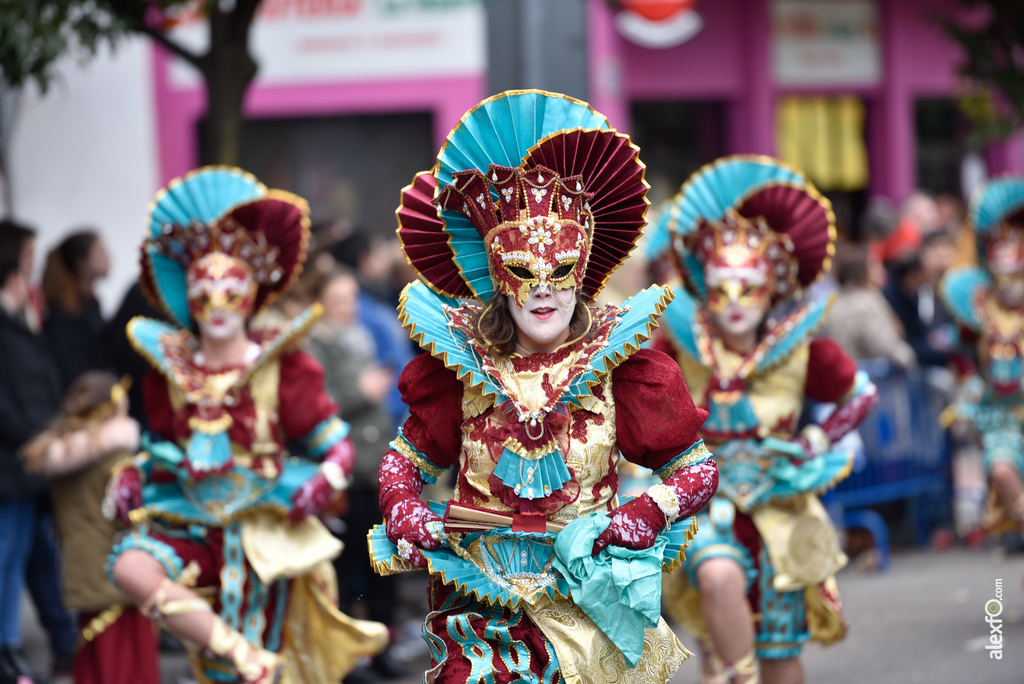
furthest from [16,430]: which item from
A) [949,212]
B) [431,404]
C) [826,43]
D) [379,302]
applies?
[826,43]

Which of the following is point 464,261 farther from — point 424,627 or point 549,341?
point 424,627

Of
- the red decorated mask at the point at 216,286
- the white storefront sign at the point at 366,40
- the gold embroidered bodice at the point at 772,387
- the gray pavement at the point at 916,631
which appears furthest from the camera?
the white storefront sign at the point at 366,40

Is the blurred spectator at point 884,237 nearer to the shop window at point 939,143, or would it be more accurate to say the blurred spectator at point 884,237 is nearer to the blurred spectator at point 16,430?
the shop window at point 939,143

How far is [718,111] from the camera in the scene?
52.9 feet

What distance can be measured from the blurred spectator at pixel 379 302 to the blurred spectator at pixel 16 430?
190 centimetres

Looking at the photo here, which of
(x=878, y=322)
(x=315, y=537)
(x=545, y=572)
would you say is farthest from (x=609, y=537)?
(x=878, y=322)

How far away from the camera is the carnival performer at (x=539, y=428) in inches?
146

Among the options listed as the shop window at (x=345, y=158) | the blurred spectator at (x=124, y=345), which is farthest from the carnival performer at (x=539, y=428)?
the shop window at (x=345, y=158)

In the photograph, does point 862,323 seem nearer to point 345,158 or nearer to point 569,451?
point 569,451

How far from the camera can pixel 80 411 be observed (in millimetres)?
6402

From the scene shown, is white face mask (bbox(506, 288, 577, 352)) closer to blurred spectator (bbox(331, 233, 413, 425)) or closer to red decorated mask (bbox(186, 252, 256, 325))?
red decorated mask (bbox(186, 252, 256, 325))

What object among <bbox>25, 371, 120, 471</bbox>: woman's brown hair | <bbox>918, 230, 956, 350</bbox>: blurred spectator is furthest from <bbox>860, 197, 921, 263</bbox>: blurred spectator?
<bbox>25, 371, 120, 471</bbox>: woman's brown hair

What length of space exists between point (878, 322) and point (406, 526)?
6.29 meters

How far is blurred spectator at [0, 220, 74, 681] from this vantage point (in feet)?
21.5
